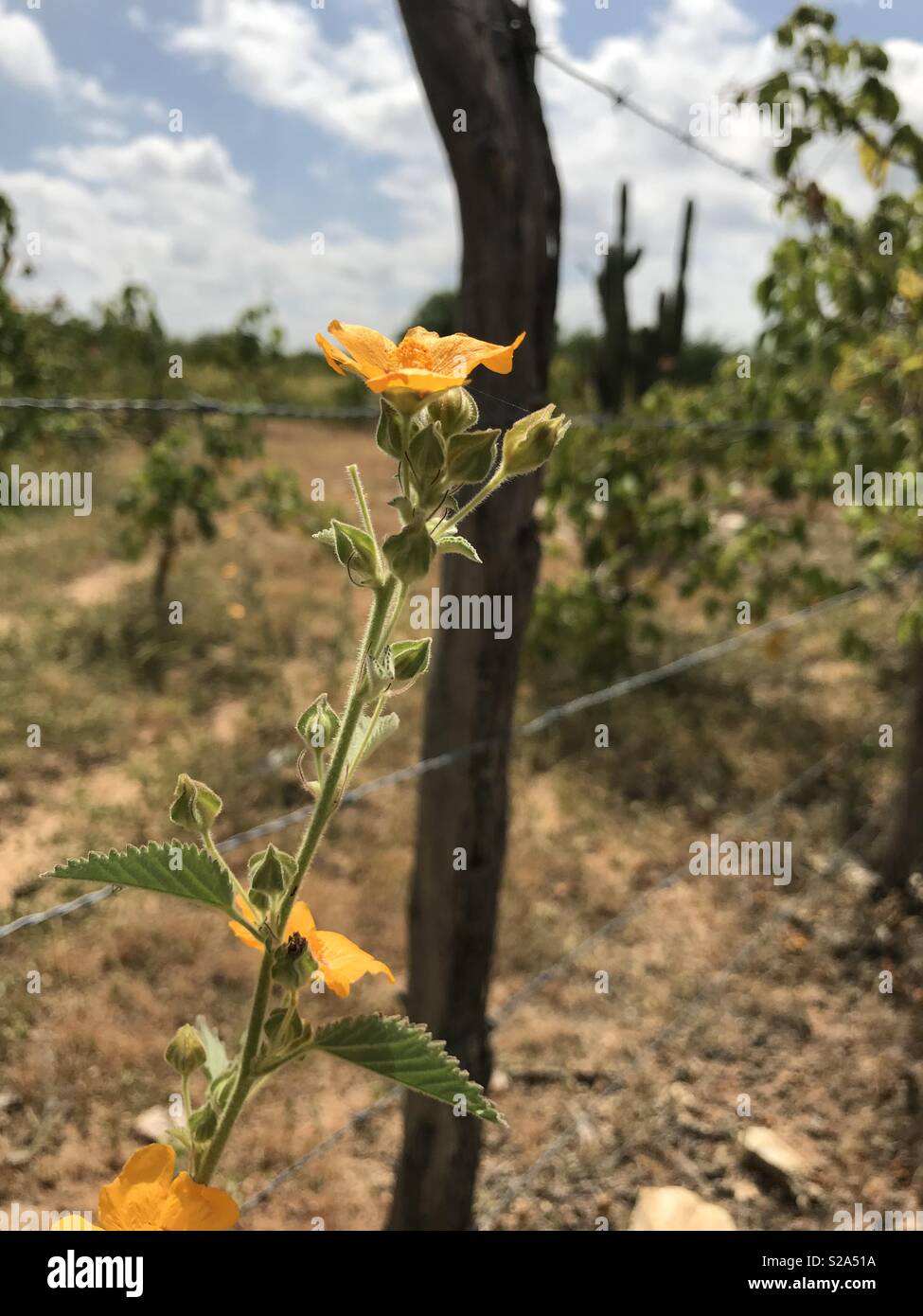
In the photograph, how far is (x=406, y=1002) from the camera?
1.71m

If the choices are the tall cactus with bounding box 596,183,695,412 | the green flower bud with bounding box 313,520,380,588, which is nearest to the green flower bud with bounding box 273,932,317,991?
the green flower bud with bounding box 313,520,380,588

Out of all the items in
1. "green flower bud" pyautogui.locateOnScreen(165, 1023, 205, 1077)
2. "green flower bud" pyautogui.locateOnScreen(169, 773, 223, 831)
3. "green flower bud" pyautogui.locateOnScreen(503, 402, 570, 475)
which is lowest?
"green flower bud" pyautogui.locateOnScreen(165, 1023, 205, 1077)

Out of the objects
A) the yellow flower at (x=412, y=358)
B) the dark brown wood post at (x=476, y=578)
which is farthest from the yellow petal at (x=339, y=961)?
the dark brown wood post at (x=476, y=578)

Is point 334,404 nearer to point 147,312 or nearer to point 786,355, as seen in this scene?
point 147,312

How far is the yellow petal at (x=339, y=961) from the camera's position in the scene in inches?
22.3

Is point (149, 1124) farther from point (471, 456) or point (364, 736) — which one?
point (471, 456)

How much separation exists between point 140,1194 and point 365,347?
17.9 inches

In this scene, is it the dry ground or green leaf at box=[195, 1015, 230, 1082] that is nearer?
green leaf at box=[195, 1015, 230, 1082]

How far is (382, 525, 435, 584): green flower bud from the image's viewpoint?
52cm

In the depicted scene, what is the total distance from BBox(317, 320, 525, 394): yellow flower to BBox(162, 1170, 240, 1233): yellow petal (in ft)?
1.36

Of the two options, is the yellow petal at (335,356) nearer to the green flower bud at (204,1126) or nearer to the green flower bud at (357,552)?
the green flower bud at (357,552)

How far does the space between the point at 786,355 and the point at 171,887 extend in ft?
13.4

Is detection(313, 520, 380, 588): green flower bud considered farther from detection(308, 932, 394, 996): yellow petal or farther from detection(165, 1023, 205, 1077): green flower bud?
detection(165, 1023, 205, 1077): green flower bud

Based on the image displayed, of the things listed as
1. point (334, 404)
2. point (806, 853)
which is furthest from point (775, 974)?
point (334, 404)
